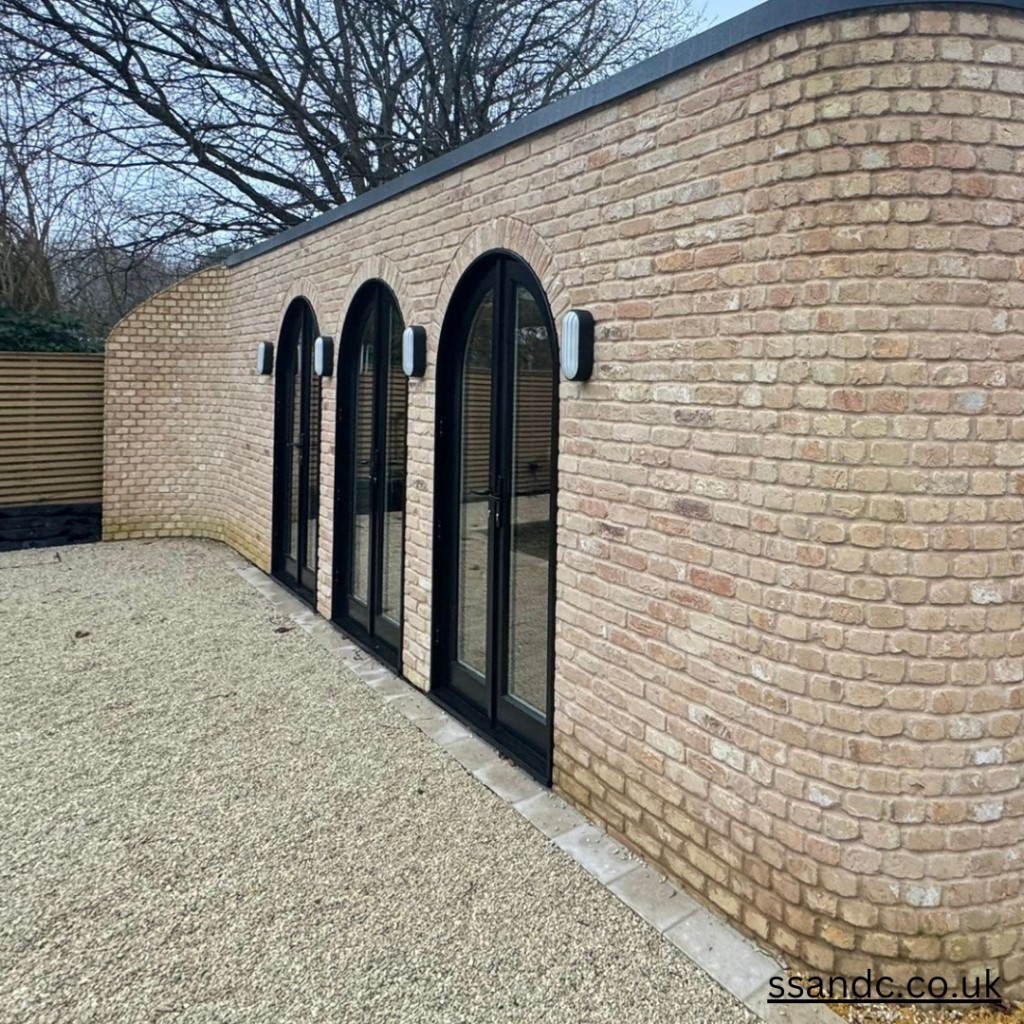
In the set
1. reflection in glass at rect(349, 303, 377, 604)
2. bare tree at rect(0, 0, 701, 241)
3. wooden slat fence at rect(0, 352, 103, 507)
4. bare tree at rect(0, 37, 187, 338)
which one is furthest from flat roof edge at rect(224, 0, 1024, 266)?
bare tree at rect(0, 0, 701, 241)

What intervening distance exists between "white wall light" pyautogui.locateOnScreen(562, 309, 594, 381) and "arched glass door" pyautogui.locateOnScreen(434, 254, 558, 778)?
0.33 m

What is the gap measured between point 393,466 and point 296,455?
2.19 m

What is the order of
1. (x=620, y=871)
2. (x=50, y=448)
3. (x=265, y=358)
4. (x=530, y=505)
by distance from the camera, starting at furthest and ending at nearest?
(x=50, y=448) → (x=265, y=358) → (x=530, y=505) → (x=620, y=871)

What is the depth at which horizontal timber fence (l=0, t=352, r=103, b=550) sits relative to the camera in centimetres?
884

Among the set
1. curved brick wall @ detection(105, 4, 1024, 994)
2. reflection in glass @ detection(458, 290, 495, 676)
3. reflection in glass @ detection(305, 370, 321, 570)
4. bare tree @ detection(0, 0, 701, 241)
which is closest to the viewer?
curved brick wall @ detection(105, 4, 1024, 994)

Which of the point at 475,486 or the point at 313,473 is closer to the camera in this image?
the point at 475,486

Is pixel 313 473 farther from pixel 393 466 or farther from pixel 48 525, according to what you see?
pixel 48 525

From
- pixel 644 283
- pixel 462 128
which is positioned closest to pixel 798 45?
pixel 644 283

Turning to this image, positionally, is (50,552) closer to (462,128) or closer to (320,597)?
(320,597)

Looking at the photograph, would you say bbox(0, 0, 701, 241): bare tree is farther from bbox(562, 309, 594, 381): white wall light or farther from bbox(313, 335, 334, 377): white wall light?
bbox(562, 309, 594, 381): white wall light

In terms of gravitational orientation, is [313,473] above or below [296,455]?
below

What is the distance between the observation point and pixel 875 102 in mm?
2314

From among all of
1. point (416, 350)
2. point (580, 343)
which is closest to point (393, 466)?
point (416, 350)

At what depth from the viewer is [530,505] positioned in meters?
3.99
